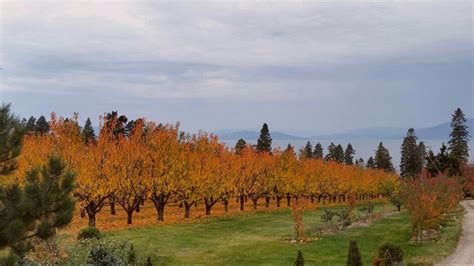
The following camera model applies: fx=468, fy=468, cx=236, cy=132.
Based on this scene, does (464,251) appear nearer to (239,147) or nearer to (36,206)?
(36,206)

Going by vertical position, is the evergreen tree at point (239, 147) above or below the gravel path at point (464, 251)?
above

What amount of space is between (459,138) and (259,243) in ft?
289

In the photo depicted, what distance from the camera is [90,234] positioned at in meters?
27.6

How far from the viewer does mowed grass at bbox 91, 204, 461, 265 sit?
89.4ft

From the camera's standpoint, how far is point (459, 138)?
106000mm

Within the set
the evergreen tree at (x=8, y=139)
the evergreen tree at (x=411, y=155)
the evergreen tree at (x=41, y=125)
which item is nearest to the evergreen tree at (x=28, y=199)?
the evergreen tree at (x=8, y=139)

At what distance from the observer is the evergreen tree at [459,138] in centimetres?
10488

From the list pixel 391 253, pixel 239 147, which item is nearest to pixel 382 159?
pixel 239 147

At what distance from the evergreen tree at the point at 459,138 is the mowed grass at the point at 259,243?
214 ft

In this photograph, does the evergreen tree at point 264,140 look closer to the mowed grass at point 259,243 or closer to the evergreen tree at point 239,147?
the evergreen tree at point 239,147

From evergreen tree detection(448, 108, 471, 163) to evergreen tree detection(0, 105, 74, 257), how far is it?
105664 mm

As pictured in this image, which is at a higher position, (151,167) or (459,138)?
(459,138)

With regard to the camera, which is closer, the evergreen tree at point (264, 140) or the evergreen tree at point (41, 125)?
the evergreen tree at point (264, 140)

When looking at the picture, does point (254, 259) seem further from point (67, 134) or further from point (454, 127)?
point (454, 127)
